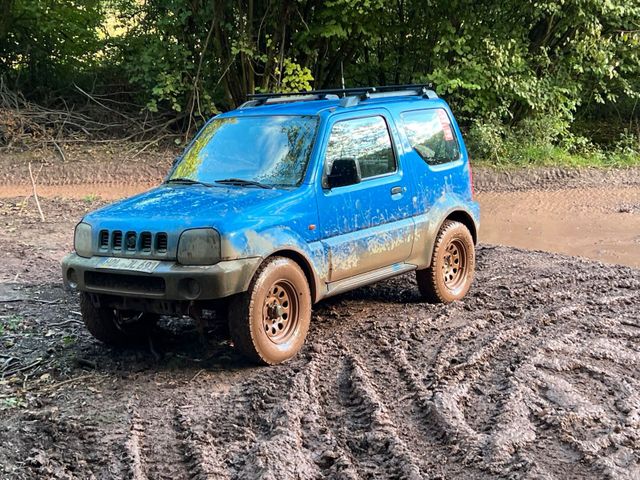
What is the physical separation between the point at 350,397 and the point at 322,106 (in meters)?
2.67

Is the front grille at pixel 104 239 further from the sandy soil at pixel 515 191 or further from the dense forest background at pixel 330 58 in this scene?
the dense forest background at pixel 330 58

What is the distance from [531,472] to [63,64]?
16.9 meters

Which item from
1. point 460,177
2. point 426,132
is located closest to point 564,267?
point 460,177

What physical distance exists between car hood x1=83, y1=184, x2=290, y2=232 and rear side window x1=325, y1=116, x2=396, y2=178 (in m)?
0.75

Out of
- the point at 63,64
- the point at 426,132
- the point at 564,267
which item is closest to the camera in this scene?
the point at 426,132

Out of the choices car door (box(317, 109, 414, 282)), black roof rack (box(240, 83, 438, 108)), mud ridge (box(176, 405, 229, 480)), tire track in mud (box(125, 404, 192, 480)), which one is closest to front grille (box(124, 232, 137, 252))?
tire track in mud (box(125, 404, 192, 480))

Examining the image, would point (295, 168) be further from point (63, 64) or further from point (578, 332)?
point (63, 64)

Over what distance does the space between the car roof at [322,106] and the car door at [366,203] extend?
0.33 feet

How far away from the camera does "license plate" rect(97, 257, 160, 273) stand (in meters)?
5.35

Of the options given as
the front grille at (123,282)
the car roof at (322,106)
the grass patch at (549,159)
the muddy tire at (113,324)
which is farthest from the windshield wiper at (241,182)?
the grass patch at (549,159)

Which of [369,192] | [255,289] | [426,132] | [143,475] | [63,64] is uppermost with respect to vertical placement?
[63,64]

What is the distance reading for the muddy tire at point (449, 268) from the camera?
7.22 m

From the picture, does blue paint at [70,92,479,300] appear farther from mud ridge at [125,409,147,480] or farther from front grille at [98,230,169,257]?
mud ridge at [125,409,147,480]

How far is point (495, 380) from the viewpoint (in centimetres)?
536
